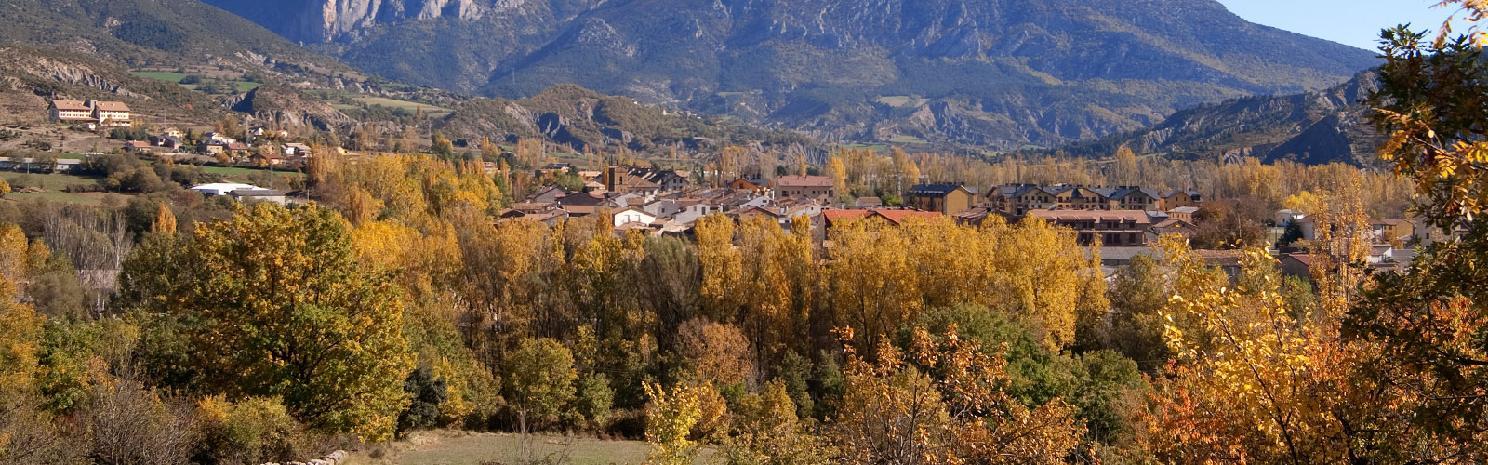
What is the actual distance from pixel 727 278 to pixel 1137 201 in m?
59.4

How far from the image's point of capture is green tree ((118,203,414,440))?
50.1 ft

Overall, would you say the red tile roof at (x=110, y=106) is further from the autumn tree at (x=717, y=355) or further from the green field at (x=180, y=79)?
the autumn tree at (x=717, y=355)

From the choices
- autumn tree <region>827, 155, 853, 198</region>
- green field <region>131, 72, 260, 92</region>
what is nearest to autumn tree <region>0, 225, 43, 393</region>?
autumn tree <region>827, 155, 853, 198</region>

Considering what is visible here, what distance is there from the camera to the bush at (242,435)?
18.0 metres

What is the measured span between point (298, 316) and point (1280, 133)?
168 metres

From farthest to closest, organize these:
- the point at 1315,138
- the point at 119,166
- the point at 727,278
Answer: the point at 1315,138, the point at 119,166, the point at 727,278

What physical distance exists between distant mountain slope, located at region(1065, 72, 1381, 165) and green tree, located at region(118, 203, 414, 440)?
369ft

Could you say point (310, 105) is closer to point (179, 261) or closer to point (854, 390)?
point (179, 261)

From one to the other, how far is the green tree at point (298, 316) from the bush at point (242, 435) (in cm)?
176

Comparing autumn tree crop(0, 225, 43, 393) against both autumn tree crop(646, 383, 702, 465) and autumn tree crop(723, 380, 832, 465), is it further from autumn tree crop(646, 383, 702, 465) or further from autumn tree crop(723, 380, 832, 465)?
autumn tree crop(723, 380, 832, 465)

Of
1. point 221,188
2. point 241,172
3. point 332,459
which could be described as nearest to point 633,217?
point 221,188

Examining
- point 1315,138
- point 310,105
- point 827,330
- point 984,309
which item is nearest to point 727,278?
point 827,330

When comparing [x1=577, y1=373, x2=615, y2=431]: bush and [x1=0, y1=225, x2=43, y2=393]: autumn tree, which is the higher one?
[x1=0, y1=225, x2=43, y2=393]: autumn tree

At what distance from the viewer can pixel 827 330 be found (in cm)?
3309
